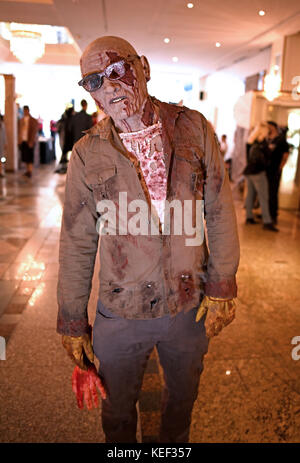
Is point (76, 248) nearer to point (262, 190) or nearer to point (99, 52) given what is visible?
point (99, 52)

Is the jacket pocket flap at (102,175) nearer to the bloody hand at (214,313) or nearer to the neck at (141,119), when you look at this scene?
the neck at (141,119)

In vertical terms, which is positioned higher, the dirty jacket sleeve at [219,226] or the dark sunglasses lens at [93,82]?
the dark sunglasses lens at [93,82]

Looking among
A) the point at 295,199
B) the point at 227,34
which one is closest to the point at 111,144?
the point at 295,199

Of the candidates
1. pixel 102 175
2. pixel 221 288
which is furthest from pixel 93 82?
pixel 221 288

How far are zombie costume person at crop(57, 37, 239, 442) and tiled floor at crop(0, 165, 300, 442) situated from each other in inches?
28.0

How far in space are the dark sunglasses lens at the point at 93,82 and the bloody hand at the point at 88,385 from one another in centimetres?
102

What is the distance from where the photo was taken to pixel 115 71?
1.32 metres

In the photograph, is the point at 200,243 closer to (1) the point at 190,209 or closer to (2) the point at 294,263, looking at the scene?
(1) the point at 190,209

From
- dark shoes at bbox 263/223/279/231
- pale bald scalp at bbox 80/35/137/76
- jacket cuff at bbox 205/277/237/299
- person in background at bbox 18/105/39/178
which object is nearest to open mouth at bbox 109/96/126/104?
pale bald scalp at bbox 80/35/137/76

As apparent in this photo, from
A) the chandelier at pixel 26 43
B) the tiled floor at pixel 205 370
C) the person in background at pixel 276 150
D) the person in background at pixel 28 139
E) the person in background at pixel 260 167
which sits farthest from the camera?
the chandelier at pixel 26 43

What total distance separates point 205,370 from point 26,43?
42.1ft

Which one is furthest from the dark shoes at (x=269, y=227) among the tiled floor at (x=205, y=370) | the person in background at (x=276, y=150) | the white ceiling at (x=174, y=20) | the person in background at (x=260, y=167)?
the white ceiling at (x=174, y=20)

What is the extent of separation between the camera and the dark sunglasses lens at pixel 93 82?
1.32 metres

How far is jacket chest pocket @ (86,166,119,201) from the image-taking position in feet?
4.34
